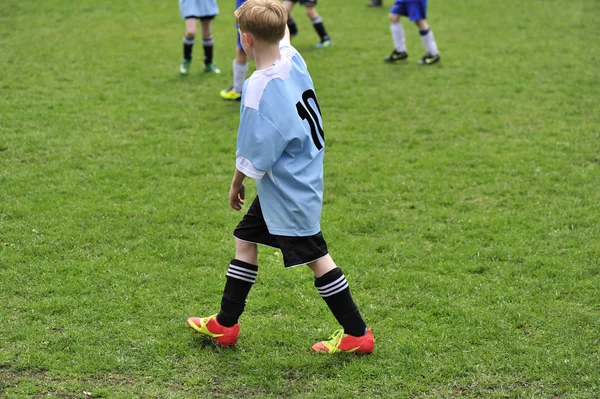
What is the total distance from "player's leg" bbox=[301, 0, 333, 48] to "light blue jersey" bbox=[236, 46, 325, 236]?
25.5ft

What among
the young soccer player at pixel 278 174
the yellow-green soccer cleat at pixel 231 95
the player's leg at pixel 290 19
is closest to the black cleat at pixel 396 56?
the player's leg at pixel 290 19

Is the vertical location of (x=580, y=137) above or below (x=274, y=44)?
below

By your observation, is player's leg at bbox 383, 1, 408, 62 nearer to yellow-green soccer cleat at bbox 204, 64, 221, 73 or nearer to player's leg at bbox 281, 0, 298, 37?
player's leg at bbox 281, 0, 298, 37

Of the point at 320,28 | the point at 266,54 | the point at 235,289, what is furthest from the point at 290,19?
the point at 235,289

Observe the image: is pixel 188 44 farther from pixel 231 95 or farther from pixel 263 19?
pixel 263 19

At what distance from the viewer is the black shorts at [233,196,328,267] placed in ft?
12.6

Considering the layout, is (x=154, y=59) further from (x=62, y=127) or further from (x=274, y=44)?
(x=274, y=44)

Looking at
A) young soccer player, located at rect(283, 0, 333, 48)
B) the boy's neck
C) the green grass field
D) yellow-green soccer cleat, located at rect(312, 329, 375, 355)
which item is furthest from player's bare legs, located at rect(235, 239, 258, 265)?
young soccer player, located at rect(283, 0, 333, 48)

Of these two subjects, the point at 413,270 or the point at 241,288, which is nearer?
the point at 241,288

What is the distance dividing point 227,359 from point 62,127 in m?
4.55

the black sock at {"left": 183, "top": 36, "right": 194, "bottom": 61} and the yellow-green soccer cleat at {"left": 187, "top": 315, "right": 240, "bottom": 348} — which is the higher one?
the black sock at {"left": 183, "top": 36, "right": 194, "bottom": 61}

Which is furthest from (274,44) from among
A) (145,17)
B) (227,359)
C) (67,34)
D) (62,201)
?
(145,17)

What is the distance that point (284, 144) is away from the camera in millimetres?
3646

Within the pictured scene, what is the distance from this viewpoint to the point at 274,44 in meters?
3.69
